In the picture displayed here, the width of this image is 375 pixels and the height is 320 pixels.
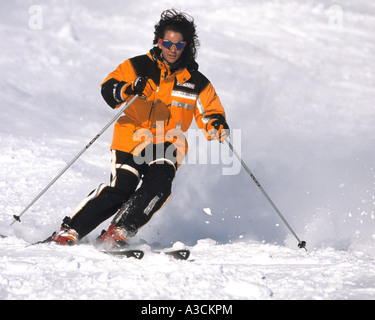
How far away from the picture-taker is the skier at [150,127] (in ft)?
14.8

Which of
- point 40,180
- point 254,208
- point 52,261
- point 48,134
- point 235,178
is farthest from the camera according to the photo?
point 48,134

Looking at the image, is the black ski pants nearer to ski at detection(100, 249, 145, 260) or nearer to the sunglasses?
ski at detection(100, 249, 145, 260)

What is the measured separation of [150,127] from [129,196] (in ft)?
2.29

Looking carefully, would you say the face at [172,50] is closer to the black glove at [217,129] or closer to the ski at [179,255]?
the black glove at [217,129]

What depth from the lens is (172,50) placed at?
15.8 feet

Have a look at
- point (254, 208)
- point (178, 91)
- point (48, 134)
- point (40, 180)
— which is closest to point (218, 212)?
point (254, 208)

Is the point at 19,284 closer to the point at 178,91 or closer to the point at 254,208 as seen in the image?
the point at 178,91

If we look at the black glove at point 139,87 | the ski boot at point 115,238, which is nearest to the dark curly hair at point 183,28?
the black glove at point 139,87

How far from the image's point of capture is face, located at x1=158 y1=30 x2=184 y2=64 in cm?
482

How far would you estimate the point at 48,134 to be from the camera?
9.57 meters

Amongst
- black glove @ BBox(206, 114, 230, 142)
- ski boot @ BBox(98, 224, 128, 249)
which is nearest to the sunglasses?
black glove @ BBox(206, 114, 230, 142)

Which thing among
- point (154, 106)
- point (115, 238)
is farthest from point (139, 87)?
point (115, 238)

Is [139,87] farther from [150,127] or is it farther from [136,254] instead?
[136,254]
